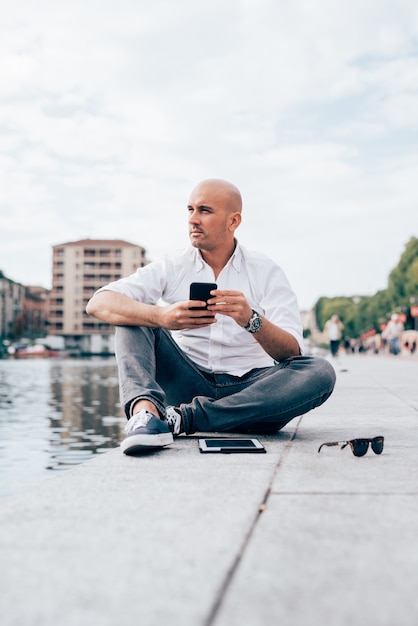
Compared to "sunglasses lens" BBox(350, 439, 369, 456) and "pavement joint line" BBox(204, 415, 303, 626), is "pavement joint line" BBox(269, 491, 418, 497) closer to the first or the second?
"pavement joint line" BBox(204, 415, 303, 626)

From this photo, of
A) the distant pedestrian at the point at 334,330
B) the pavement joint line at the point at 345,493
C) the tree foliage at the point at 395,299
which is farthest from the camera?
the tree foliage at the point at 395,299

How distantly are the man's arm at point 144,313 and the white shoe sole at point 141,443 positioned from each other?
539 mm

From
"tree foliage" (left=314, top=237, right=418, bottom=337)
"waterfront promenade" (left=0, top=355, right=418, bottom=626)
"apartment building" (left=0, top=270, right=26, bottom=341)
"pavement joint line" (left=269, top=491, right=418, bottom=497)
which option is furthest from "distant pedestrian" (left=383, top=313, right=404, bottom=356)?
"apartment building" (left=0, top=270, right=26, bottom=341)

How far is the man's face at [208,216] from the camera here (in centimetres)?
388

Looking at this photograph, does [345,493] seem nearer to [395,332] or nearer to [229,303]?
[229,303]

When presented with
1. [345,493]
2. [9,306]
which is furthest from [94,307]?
[9,306]

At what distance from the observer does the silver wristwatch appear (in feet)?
11.8

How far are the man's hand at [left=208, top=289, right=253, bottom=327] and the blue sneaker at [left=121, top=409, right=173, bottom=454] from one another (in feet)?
1.90

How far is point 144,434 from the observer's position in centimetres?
332

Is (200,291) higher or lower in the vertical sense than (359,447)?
higher

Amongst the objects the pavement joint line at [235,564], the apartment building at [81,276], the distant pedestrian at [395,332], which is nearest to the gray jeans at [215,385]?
the pavement joint line at [235,564]

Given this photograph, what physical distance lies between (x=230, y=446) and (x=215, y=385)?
0.63 meters

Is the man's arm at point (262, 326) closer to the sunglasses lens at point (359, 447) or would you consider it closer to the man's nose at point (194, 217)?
the man's nose at point (194, 217)

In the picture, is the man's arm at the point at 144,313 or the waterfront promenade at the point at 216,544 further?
the man's arm at the point at 144,313
